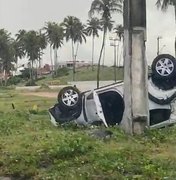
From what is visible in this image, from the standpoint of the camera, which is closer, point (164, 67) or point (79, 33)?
point (164, 67)

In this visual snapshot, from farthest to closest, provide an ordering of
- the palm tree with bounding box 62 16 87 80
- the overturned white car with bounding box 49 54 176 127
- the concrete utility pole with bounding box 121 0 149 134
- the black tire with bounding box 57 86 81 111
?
the palm tree with bounding box 62 16 87 80 → the black tire with bounding box 57 86 81 111 → the overturned white car with bounding box 49 54 176 127 → the concrete utility pole with bounding box 121 0 149 134

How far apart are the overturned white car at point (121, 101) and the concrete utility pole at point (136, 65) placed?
3.57 ft

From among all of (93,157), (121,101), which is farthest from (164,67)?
(93,157)

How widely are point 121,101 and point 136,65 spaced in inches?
75.3

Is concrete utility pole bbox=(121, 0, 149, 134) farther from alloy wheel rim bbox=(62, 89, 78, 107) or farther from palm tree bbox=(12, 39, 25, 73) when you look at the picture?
palm tree bbox=(12, 39, 25, 73)

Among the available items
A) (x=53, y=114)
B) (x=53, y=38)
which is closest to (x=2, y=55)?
(x=53, y=38)

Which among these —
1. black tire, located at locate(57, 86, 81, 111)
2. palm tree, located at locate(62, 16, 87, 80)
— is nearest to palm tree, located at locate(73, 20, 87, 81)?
palm tree, located at locate(62, 16, 87, 80)

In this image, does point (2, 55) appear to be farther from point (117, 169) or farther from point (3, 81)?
point (117, 169)

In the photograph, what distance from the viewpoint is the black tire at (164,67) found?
14.9 m

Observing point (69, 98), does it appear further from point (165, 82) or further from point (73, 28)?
point (73, 28)

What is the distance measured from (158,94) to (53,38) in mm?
92236

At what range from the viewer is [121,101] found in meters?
15.1

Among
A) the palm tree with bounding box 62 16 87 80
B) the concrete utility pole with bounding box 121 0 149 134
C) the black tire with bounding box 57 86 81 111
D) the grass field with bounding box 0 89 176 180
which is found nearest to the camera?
the grass field with bounding box 0 89 176 180

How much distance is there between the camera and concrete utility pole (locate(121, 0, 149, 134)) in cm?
1339
